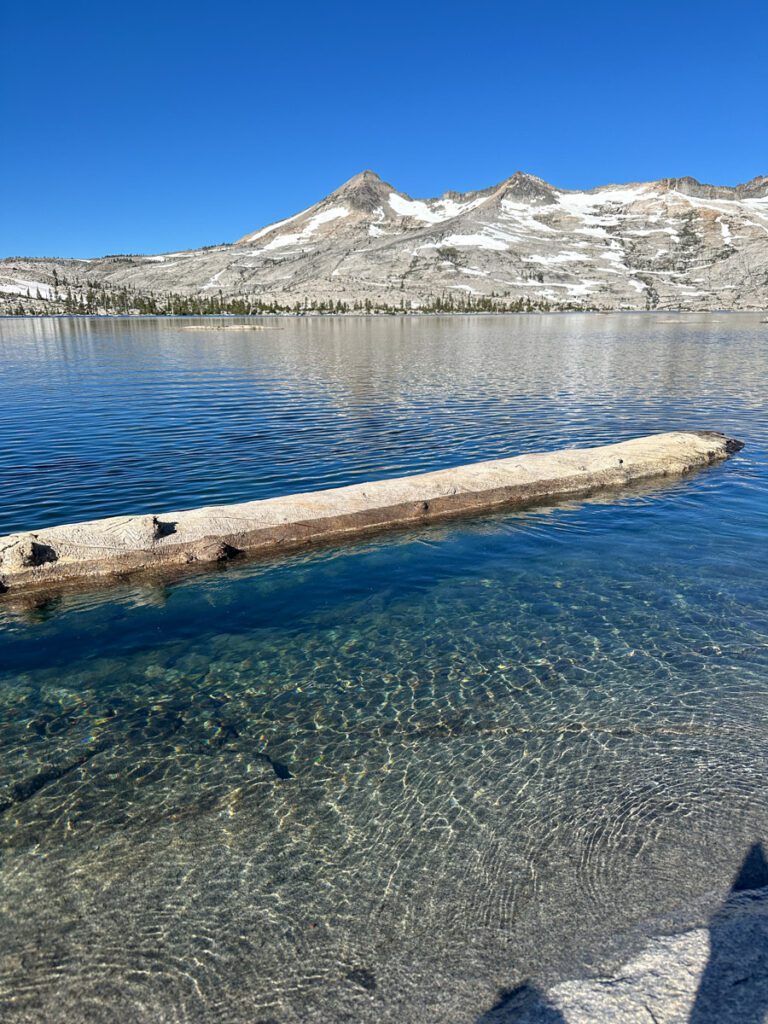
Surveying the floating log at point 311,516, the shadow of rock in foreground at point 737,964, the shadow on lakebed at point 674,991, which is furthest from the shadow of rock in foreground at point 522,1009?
the floating log at point 311,516

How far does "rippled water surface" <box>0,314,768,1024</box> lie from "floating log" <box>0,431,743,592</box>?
656 mm

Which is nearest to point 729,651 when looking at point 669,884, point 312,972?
point 669,884

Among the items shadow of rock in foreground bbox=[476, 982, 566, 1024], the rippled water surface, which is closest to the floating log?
the rippled water surface

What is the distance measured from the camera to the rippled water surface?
4684mm

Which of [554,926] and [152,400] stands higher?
[152,400]

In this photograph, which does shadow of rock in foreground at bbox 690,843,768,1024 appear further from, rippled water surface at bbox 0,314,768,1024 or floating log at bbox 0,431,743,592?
floating log at bbox 0,431,743,592

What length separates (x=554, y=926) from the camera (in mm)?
4824

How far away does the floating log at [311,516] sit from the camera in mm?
10977

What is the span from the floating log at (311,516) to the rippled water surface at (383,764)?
656mm

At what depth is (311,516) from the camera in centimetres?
1268

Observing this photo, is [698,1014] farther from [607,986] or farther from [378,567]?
[378,567]

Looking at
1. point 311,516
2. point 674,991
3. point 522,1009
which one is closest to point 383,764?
point 522,1009

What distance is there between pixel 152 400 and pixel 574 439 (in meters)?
21.4

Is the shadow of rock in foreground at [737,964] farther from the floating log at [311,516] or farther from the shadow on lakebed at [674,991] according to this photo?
the floating log at [311,516]
